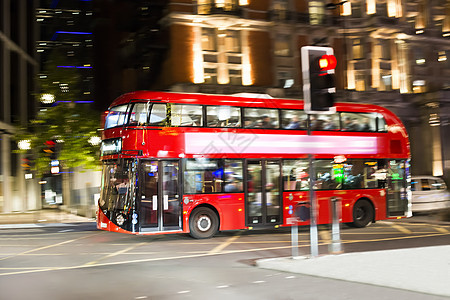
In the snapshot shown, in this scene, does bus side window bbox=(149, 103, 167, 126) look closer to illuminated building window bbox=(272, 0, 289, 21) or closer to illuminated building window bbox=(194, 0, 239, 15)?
illuminated building window bbox=(194, 0, 239, 15)

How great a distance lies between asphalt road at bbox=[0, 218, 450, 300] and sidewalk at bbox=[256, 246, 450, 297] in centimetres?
28

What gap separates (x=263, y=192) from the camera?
18266 mm

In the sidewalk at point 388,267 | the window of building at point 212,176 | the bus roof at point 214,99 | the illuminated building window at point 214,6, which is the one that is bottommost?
the sidewalk at point 388,267

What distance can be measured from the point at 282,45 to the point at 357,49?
6099 mm

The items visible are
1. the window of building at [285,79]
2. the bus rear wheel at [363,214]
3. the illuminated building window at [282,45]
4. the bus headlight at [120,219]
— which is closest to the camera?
the bus headlight at [120,219]

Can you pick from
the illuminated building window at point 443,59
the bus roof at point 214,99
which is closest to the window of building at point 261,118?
the bus roof at point 214,99

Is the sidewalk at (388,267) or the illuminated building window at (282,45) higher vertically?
the illuminated building window at (282,45)

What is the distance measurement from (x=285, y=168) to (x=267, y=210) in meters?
Answer: 1.50

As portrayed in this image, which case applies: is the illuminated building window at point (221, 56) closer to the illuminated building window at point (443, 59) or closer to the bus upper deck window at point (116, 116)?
the illuminated building window at point (443, 59)

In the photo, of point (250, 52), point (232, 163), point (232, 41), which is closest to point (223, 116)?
point (232, 163)

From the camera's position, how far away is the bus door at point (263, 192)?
59.2ft

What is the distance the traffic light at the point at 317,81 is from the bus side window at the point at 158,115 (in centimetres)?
618

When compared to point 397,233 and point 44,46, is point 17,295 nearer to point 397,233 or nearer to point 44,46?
A: point 397,233

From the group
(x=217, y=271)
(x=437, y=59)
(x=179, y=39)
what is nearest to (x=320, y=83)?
(x=217, y=271)
